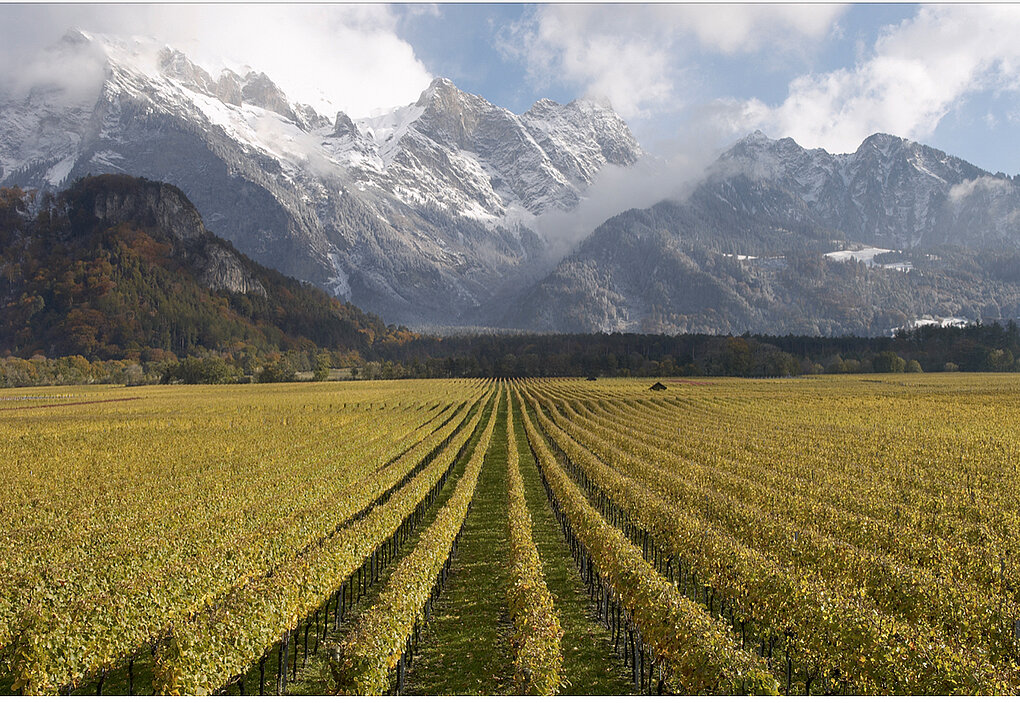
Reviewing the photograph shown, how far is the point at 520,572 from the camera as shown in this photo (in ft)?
63.0

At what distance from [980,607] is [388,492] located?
30.1 m

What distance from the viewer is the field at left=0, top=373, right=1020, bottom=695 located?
14.0 meters

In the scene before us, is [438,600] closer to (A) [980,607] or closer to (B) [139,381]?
(A) [980,607]

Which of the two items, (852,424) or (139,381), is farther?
(139,381)

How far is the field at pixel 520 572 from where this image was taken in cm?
1397

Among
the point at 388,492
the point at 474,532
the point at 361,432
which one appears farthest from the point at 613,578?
the point at 361,432

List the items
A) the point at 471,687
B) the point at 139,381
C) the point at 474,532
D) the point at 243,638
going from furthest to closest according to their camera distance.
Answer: the point at 139,381, the point at 474,532, the point at 471,687, the point at 243,638

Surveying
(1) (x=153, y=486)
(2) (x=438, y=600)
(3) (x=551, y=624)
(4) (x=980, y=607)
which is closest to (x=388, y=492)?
(1) (x=153, y=486)

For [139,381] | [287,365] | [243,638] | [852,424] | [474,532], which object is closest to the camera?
[243,638]

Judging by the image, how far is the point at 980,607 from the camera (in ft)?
50.6

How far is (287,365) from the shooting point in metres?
191

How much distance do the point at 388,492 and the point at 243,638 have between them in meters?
23.9

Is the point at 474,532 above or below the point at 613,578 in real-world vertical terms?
below

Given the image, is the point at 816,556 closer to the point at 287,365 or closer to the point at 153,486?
the point at 153,486
